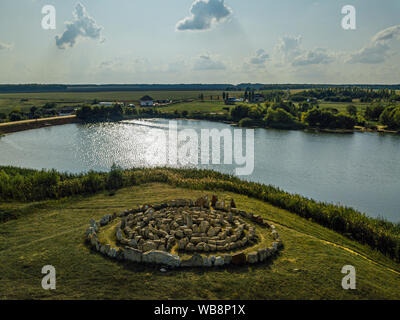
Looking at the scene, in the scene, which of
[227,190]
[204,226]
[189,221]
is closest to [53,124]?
[227,190]

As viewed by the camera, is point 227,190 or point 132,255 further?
point 227,190

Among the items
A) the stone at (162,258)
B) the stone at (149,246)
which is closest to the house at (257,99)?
the stone at (149,246)

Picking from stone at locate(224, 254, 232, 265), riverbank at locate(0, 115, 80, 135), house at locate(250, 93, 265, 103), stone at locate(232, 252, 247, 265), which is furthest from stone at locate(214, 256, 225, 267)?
house at locate(250, 93, 265, 103)

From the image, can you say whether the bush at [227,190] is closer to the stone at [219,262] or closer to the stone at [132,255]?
the stone at [219,262]

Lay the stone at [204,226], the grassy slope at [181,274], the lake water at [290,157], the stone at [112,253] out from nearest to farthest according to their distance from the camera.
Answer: the grassy slope at [181,274] < the stone at [112,253] < the stone at [204,226] < the lake water at [290,157]

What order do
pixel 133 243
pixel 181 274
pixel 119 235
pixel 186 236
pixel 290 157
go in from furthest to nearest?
pixel 290 157 → pixel 186 236 → pixel 119 235 → pixel 133 243 → pixel 181 274

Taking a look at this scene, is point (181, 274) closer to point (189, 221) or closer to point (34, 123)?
point (189, 221)
